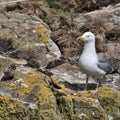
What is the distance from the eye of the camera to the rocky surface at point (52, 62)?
7629mm

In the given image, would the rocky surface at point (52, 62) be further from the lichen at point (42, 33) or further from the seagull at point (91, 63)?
the seagull at point (91, 63)

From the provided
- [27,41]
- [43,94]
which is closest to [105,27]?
[27,41]

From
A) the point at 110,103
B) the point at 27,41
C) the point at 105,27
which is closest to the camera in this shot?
the point at 110,103

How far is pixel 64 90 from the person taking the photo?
26.6 feet

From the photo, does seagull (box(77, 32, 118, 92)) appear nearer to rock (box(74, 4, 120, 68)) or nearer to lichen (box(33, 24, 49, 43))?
rock (box(74, 4, 120, 68))

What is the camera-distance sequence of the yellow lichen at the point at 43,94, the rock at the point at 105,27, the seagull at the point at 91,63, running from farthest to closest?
the rock at the point at 105,27 → the seagull at the point at 91,63 → the yellow lichen at the point at 43,94

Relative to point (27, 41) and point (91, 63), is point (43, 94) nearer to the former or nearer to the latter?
point (91, 63)

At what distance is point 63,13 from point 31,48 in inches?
152

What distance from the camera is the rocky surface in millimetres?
7629

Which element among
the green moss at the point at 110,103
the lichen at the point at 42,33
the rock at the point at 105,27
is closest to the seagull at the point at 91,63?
the green moss at the point at 110,103

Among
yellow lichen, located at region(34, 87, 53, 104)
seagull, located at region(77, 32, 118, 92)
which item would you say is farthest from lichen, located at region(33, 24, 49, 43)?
yellow lichen, located at region(34, 87, 53, 104)

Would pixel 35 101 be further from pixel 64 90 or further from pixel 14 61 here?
pixel 14 61

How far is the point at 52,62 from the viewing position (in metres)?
9.80

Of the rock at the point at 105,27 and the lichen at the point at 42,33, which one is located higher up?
the lichen at the point at 42,33
